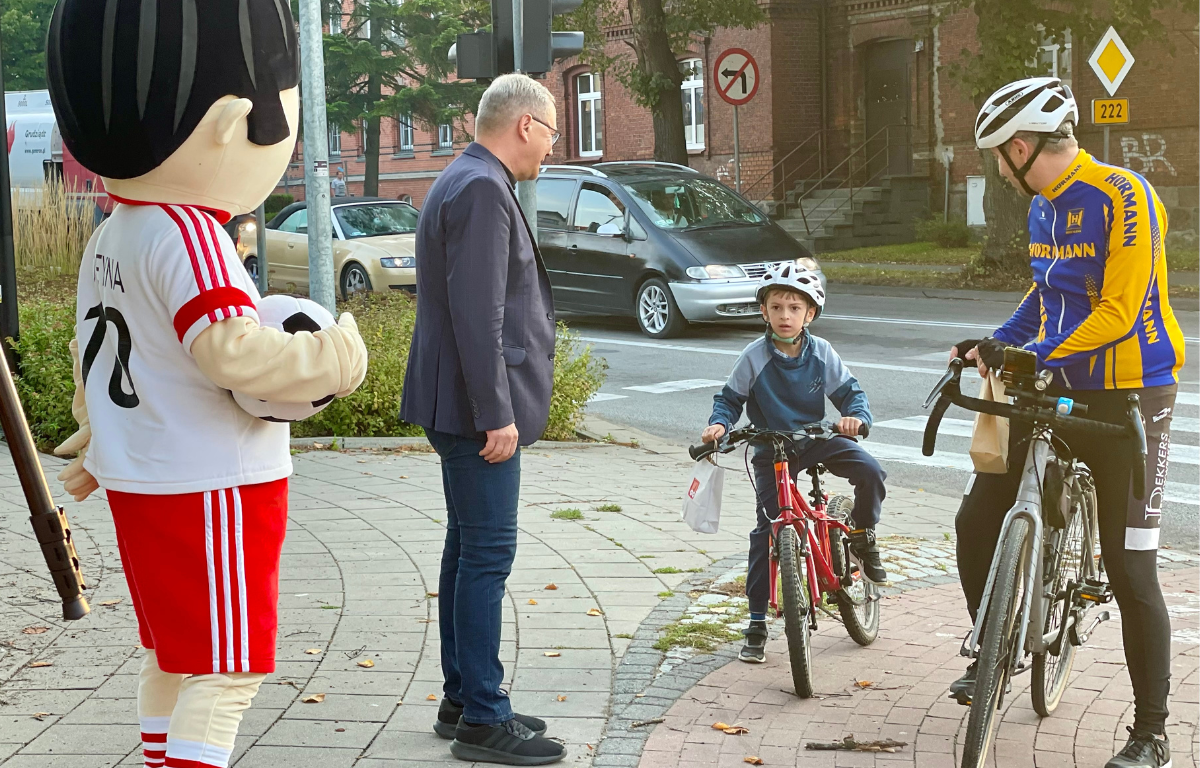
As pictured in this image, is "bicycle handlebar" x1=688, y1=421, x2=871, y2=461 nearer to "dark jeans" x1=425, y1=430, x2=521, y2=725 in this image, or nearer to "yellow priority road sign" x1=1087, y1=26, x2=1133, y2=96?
"dark jeans" x1=425, y1=430, x2=521, y2=725

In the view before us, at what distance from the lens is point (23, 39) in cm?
4709

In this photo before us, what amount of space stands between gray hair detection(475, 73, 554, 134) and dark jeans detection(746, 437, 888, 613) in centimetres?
155

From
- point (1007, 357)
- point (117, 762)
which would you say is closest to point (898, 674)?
point (1007, 357)

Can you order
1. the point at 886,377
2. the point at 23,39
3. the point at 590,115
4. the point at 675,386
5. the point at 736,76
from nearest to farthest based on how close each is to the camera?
the point at 886,377 < the point at 675,386 < the point at 736,76 < the point at 590,115 < the point at 23,39

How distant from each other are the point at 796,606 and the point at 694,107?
30.3 m

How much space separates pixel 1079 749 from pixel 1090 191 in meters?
1.60

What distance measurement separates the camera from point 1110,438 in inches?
154

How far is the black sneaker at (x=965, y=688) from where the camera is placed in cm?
428

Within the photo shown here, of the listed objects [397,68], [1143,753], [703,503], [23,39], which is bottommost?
[1143,753]

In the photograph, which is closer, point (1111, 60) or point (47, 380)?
point (47, 380)

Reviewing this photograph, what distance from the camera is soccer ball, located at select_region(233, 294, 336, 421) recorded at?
2963mm

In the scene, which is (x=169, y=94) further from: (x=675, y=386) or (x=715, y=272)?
(x=715, y=272)

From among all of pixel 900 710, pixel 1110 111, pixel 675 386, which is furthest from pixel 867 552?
pixel 1110 111

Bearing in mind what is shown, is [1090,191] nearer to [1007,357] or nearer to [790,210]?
[1007,357]
